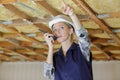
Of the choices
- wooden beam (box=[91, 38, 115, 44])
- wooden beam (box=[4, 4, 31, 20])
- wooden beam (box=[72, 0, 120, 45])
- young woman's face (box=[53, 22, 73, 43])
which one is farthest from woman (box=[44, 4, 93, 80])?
wooden beam (box=[91, 38, 115, 44])

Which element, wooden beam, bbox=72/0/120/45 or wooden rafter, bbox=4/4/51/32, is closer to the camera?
wooden beam, bbox=72/0/120/45

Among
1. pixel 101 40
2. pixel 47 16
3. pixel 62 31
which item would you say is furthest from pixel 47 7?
pixel 101 40

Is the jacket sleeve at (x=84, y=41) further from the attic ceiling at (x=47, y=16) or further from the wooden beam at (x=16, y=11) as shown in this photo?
the wooden beam at (x=16, y=11)

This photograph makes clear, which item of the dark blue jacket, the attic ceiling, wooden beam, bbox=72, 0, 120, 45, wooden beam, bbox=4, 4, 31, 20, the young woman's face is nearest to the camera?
the dark blue jacket

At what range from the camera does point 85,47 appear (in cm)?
173

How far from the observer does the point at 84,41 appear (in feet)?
5.64

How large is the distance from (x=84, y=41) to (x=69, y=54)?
0.16 metres

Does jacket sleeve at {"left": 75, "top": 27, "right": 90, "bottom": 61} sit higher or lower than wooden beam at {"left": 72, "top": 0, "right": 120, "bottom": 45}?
lower

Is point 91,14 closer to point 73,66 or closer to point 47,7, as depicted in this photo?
point 47,7

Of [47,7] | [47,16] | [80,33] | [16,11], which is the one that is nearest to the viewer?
[80,33]

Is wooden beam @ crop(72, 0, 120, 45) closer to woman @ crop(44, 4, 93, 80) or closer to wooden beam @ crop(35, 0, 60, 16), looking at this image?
wooden beam @ crop(35, 0, 60, 16)

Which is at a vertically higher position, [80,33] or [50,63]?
[80,33]

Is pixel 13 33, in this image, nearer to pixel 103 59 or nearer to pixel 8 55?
pixel 8 55

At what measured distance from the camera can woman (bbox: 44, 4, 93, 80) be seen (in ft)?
5.61
